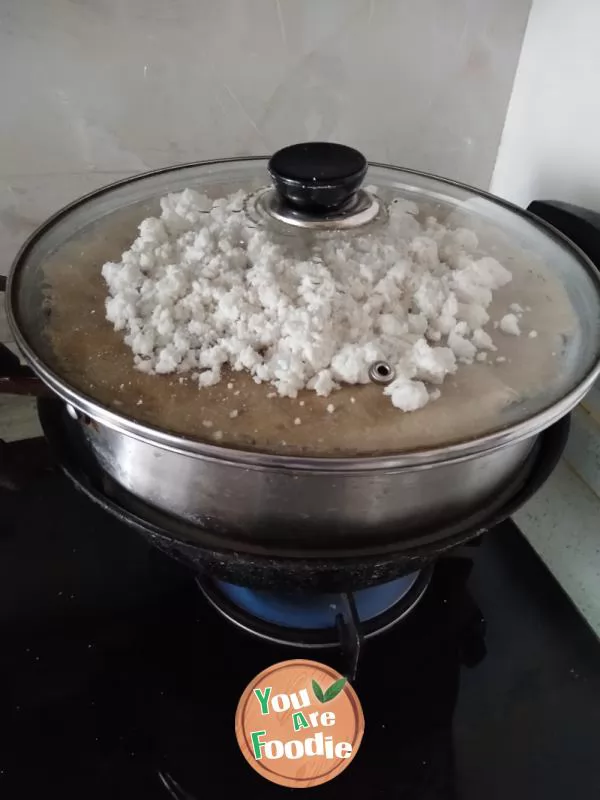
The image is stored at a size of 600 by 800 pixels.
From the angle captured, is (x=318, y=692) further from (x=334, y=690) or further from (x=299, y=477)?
(x=299, y=477)

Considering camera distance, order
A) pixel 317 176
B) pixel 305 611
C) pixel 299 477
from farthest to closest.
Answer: pixel 305 611
pixel 317 176
pixel 299 477

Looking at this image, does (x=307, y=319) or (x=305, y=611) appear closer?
(x=307, y=319)

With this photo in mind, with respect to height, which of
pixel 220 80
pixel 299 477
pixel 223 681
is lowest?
pixel 223 681

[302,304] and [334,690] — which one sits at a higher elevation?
[302,304]

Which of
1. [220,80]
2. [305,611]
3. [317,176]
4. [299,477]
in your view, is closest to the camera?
[299,477]

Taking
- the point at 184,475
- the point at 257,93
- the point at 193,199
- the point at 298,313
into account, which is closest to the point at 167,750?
the point at 184,475

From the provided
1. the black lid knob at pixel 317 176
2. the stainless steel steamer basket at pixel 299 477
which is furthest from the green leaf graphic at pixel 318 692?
the black lid knob at pixel 317 176

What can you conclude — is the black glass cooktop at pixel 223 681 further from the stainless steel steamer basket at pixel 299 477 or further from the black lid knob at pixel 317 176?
the black lid knob at pixel 317 176

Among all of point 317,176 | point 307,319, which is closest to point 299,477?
point 307,319
